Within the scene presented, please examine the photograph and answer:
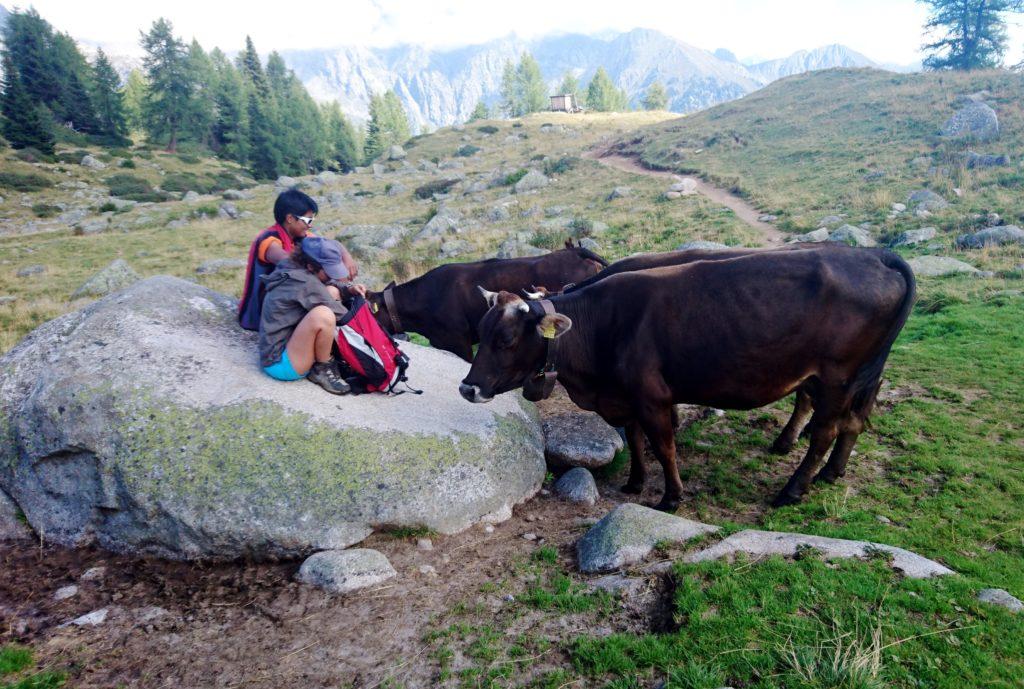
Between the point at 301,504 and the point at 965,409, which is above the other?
the point at 301,504

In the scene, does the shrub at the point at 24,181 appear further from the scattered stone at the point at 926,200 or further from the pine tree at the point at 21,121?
the scattered stone at the point at 926,200

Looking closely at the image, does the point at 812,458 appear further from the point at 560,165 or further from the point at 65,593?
the point at 560,165

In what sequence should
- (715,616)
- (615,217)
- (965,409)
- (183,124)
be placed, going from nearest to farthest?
1. (715,616)
2. (965,409)
3. (615,217)
4. (183,124)

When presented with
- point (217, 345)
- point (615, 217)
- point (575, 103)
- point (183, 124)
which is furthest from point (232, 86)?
point (217, 345)

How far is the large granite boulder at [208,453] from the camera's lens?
4711 millimetres

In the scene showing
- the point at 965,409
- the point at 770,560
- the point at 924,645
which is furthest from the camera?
the point at 965,409

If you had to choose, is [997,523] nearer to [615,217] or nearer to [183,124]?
[615,217]

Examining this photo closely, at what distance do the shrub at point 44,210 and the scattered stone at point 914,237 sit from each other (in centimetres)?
4541

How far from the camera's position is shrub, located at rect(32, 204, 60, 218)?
116 ft

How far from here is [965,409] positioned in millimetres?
7438

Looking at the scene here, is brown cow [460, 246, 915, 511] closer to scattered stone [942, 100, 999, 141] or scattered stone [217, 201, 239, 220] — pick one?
scattered stone [942, 100, 999, 141]

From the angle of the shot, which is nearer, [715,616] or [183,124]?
[715,616]

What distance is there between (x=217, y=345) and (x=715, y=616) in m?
5.55

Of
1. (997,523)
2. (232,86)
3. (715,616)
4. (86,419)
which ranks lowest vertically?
(997,523)
